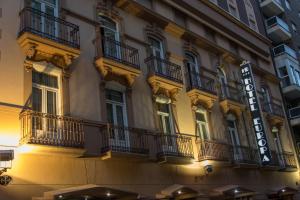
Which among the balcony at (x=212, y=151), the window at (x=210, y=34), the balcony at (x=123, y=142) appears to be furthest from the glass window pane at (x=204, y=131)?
the window at (x=210, y=34)

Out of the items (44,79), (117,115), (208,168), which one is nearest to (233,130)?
(208,168)

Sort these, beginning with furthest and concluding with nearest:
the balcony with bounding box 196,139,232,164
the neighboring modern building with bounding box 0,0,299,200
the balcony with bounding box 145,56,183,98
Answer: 1. the balcony with bounding box 196,139,232,164
2. the balcony with bounding box 145,56,183,98
3. the neighboring modern building with bounding box 0,0,299,200

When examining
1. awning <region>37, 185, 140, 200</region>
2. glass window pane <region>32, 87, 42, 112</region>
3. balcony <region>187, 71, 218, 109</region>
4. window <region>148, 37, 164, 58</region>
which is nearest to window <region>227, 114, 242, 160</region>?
balcony <region>187, 71, 218, 109</region>

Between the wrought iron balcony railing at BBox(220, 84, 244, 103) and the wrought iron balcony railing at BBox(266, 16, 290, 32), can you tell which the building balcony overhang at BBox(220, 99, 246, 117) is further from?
the wrought iron balcony railing at BBox(266, 16, 290, 32)

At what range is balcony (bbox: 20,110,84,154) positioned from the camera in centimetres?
1069

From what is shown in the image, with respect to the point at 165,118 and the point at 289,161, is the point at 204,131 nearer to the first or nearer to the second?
the point at 165,118

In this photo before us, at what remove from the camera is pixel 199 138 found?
17188 millimetres

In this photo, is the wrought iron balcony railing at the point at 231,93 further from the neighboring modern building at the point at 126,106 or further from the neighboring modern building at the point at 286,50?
the neighboring modern building at the point at 286,50

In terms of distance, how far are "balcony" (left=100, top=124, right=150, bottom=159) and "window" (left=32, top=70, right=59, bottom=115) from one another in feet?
6.12

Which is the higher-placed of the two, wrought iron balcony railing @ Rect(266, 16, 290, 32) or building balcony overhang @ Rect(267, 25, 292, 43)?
wrought iron balcony railing @ Rect(266, 16, 290, 32)

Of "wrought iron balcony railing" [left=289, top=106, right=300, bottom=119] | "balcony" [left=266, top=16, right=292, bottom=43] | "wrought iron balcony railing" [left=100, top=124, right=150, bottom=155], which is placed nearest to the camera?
"wrought iron balcony railing" [left=100, top=124, right=150, bottom=155]

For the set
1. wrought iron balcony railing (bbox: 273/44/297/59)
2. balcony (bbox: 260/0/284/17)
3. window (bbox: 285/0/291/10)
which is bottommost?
wrought iron balcony railing (bbox: 273/44/297/59)

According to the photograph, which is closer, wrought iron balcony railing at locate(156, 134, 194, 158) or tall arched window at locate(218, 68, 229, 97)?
wrought iron balcony railing at locate(156, 134, 194, 158)

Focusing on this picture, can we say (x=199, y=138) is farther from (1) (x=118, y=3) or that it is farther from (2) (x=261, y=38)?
(2) (x=261, y=38)
